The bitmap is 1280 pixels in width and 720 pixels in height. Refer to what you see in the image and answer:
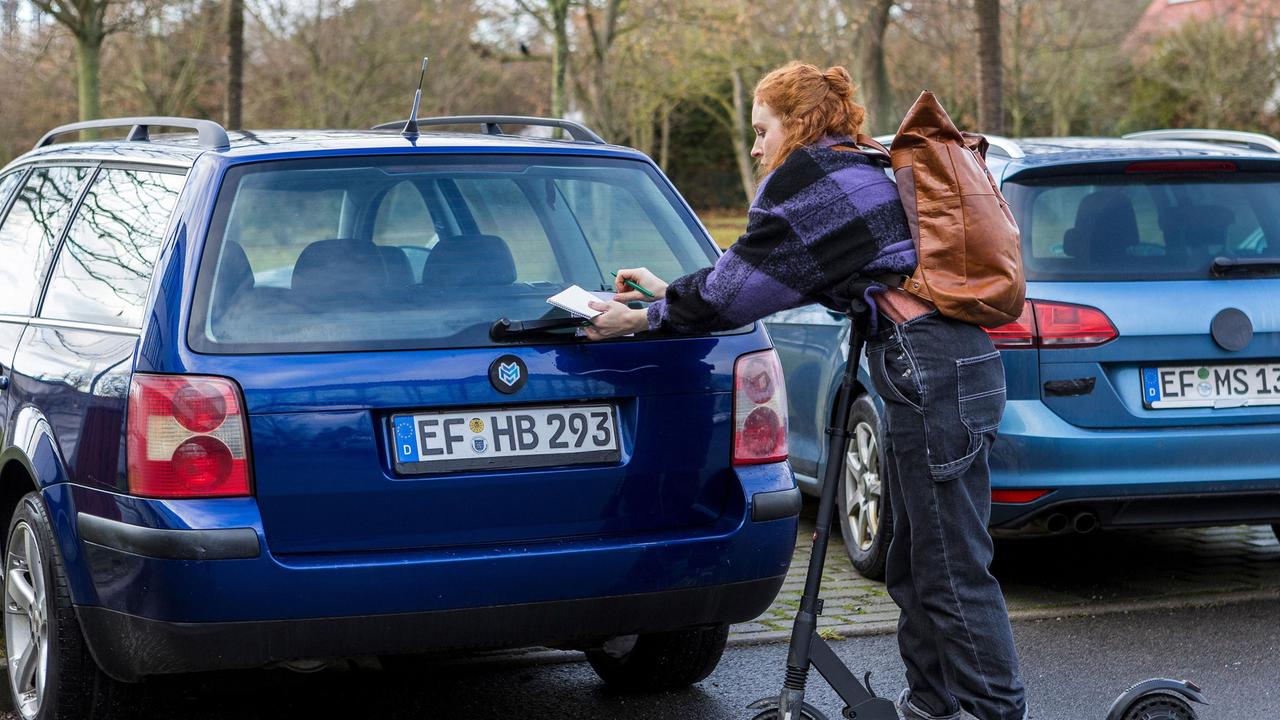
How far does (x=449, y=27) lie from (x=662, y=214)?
3018cm

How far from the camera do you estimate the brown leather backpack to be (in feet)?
11.1

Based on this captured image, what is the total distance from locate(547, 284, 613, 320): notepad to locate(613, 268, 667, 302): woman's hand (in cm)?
6

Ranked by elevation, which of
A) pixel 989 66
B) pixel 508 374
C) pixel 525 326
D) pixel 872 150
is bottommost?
pixel 508 374

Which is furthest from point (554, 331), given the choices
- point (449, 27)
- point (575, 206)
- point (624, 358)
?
point (449, 27)

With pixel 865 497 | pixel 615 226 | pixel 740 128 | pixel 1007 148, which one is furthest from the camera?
pixel 740 128

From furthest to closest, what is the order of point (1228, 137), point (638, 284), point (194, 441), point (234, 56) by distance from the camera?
point (234, 56), point (1228, 137), point (638, 284), point (194, 441)

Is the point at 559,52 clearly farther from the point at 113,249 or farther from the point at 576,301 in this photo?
the point at 576,301

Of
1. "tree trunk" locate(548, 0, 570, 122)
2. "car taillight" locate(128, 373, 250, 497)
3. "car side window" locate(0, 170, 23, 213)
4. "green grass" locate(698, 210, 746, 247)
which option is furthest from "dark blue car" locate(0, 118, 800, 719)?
"green grass" locate(698, 210, 746, 247)

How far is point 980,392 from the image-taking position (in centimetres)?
346

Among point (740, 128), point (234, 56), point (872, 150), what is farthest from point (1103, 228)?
point (740, 128)

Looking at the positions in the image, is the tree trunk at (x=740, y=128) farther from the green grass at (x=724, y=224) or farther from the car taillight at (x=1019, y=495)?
the car taillight at (x=1019, y=495)

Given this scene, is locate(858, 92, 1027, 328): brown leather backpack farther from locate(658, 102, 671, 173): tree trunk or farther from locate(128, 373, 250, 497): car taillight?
locate(658, 102, 671, 173): tree trunk

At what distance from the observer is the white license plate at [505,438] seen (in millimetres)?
3611

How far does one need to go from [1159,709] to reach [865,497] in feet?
8.05
